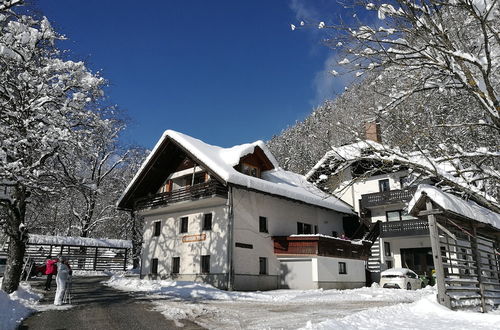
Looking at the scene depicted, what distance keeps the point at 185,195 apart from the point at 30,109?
12.6 m

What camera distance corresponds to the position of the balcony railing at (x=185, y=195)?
2245 centimetres

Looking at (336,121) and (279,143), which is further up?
(279,143)

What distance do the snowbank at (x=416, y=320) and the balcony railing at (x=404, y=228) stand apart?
19482mm

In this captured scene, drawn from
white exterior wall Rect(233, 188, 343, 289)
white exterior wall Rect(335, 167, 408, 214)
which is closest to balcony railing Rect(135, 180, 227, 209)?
white exterior wall Rect(233, 188, 343, 289)

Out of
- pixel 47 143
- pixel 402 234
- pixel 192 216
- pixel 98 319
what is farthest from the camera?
pixel 402 234

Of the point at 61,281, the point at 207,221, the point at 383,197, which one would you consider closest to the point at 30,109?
the point at 61,281

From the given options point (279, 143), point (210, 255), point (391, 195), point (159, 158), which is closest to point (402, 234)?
point (391, 195)

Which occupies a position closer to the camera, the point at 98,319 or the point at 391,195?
the point at 98,319

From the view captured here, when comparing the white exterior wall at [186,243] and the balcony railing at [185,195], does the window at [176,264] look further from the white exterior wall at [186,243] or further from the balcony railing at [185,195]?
the balcony railing at [185,195]

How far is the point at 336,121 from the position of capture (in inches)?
374

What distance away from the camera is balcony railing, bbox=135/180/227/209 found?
2245 cm

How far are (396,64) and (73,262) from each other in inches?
1493

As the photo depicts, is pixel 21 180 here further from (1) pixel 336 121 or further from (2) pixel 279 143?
(2) pixel 279 143

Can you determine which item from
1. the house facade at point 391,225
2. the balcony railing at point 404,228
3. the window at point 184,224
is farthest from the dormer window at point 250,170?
the balcony railing at point 404,228
